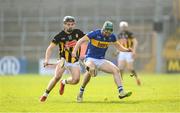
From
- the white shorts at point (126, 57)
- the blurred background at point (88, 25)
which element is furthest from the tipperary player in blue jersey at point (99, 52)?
the blurred background at point (88, 25)

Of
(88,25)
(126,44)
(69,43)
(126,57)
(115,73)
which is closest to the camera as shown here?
(115,73)

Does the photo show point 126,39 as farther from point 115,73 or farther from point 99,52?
point 115,73

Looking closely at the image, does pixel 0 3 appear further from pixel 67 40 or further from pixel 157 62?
pixel 67 40

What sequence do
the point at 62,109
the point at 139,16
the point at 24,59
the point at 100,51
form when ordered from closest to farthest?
the point at 62,109 → the point at 100,51 → the point at 24,59 → the point at 139,16

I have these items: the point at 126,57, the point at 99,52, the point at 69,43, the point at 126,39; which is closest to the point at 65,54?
the point at 69,43

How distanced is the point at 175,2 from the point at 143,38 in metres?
4.21

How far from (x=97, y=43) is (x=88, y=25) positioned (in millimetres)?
27038

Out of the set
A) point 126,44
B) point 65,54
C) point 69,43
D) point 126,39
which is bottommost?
point 126,44

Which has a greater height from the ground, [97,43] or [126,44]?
[97,43]

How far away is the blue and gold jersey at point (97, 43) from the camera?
1639 cm

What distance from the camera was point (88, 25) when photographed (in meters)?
43.5

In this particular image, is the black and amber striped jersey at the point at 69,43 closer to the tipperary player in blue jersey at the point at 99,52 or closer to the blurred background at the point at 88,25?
the tipperary player in blue jersey at the point at 99,52

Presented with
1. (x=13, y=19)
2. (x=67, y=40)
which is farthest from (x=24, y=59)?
(x=67, y=40)

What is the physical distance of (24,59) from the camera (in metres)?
41.9
